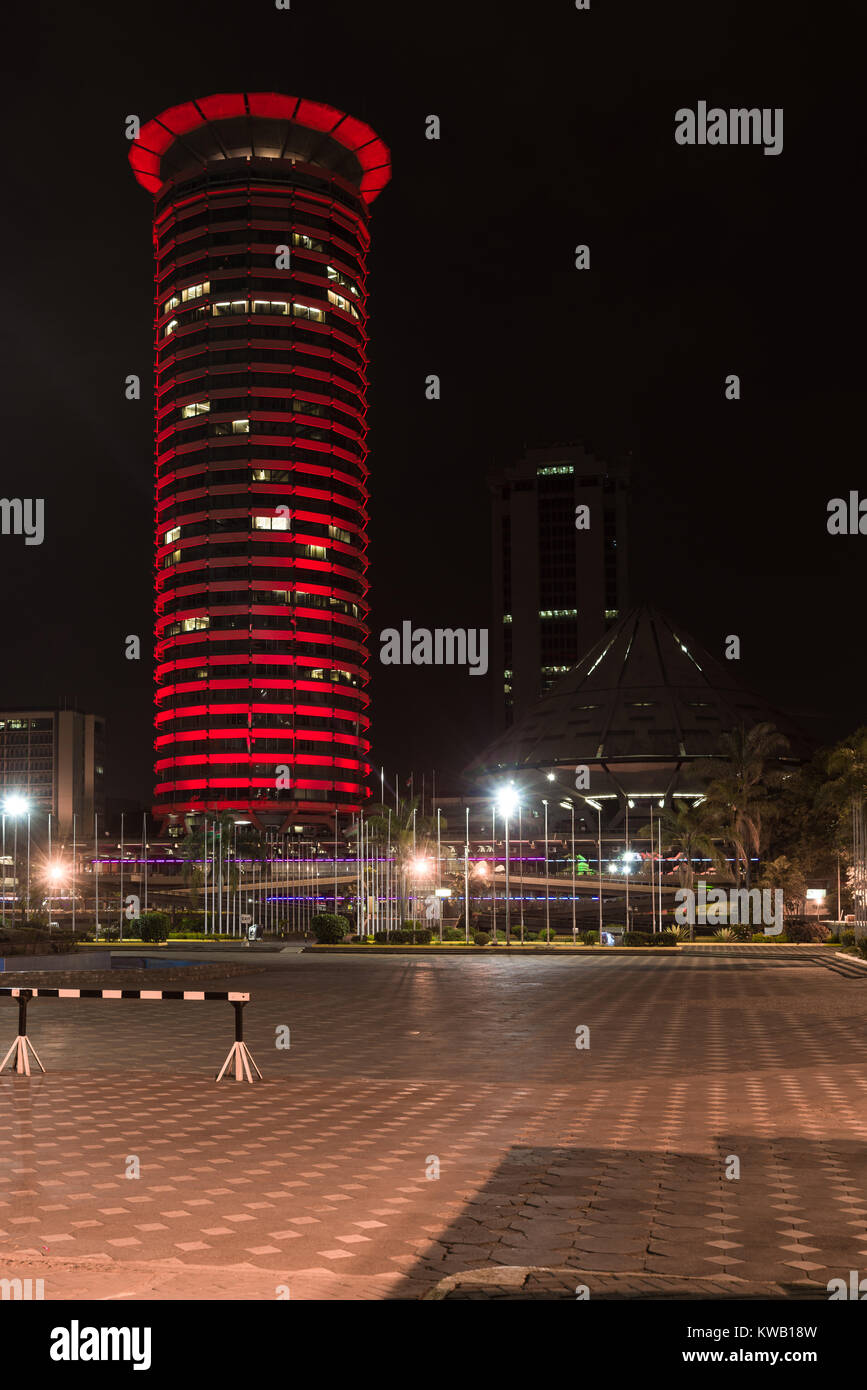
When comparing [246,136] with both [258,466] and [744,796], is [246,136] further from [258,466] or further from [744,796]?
[744,796]

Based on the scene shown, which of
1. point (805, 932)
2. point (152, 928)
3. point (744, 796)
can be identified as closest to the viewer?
point (152, 928)

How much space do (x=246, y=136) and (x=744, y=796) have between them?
136380 mm

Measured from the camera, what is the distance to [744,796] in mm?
63375

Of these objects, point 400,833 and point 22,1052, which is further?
point 400,833

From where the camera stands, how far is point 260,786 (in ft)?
511

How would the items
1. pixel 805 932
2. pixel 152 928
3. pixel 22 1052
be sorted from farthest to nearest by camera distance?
pixel 805 932 < pixel 152 928 < pixel 22 1052

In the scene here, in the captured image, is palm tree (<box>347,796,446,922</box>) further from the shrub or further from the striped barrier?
the striped barrier

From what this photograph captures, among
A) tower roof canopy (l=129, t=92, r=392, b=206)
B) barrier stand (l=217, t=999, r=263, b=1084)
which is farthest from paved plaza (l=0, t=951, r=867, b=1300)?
tower roof canopy (l=129, t=92, r=392, b=206)

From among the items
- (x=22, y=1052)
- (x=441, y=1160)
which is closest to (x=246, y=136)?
(x=22, y=1052)

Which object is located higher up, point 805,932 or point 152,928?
point 152,928

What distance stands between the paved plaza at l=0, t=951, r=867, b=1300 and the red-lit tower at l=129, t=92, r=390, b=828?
137m

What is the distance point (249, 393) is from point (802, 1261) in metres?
161

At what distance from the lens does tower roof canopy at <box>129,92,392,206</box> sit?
164000 millimetres
